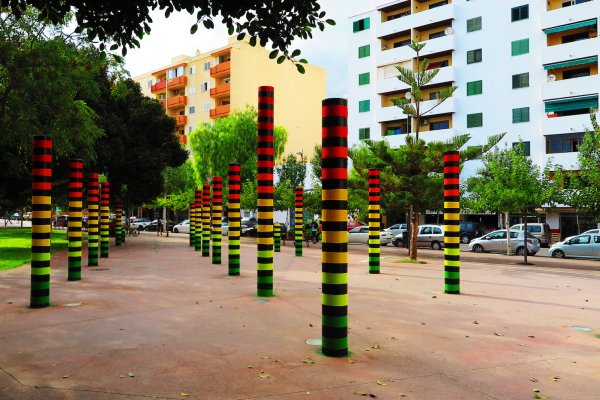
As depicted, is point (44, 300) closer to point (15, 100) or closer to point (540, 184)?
point (15, 100)

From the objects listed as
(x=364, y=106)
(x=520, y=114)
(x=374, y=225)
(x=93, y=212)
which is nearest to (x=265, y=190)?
(x=374, y=225)

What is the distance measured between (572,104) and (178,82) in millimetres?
46543

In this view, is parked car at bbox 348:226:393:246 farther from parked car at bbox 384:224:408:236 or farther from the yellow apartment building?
the yellow apartment building

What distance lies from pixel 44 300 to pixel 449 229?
7729 mm

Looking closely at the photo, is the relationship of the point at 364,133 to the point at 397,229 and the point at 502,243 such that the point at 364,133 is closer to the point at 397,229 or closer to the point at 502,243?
the point at 397,229

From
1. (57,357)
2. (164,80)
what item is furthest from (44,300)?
(164,80)

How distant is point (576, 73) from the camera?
40000 millimetres

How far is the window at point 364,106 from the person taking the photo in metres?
50.8

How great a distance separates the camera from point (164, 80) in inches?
2830

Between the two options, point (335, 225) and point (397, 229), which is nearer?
point (335, 225)

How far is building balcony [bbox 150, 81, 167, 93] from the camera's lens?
2788 inches

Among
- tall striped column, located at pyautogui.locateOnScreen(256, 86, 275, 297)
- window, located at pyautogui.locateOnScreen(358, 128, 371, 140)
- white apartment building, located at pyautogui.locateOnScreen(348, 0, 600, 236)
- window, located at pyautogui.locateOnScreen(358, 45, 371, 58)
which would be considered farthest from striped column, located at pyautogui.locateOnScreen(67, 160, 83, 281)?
window, located at pyautogui.locateOnScreen(358, 45, 371, 58)

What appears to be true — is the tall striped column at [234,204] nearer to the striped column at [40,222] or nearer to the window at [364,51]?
the striped column at [40,222]

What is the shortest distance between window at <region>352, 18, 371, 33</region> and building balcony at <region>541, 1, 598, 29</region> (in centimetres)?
1626
